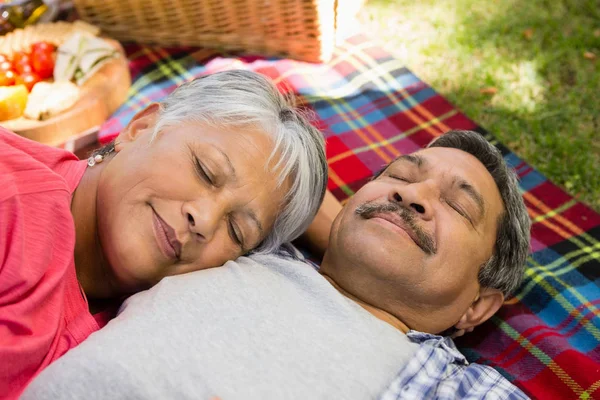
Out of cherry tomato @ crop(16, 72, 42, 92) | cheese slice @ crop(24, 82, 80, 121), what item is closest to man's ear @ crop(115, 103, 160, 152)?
cheese slice @ crop(24, 82, 80, 121)

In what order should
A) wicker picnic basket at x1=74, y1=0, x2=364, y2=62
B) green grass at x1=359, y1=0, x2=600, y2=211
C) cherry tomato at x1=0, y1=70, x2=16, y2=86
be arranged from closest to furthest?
1. cherry tomato at x1=0, y1=70, x2=16, y2=86
2. green grass at x1=359, y1=0, x2=600, y2=211
3. wicker picnic basket at x1=74, y1=0, x2=364, y2=62

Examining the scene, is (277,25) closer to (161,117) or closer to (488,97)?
(488,97)

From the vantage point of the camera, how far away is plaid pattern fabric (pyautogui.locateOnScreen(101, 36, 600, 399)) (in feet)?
7.84

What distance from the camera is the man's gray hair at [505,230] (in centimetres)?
233

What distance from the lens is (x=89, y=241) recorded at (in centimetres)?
216

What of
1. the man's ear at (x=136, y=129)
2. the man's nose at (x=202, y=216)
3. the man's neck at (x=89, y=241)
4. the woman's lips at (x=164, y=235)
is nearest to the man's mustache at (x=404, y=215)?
the man's nose at (x=202, y=216)

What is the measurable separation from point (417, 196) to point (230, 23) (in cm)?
241

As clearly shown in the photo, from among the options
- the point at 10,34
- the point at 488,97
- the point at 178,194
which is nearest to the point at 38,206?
the point at 178,194

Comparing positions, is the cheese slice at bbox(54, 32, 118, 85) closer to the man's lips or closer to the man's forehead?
the man's forehead

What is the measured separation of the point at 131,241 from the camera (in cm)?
195

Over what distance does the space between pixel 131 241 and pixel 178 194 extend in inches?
8.6

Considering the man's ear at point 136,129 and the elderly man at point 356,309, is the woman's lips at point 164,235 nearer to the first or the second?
the elderly man at point 356,309

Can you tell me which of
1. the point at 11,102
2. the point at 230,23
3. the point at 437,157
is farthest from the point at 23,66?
the point at 437,157

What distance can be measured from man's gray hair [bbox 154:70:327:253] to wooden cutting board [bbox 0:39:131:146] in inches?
43.4
